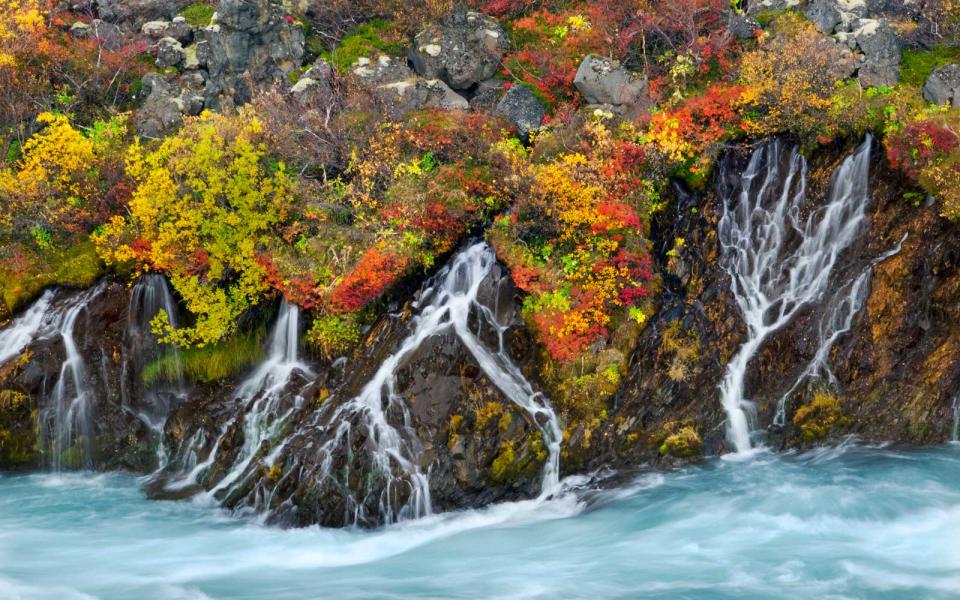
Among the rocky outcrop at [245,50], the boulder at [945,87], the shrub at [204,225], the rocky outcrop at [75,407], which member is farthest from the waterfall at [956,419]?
the rocky outcrop at [245,50]

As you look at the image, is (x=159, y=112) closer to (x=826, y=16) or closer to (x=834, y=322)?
(x=826, y=16)

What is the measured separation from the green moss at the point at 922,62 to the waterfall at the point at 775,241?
3.77m

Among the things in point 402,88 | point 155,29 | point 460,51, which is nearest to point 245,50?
point 155,29

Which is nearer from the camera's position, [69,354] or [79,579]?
[79,579]

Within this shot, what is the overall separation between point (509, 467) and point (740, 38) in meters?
14.5

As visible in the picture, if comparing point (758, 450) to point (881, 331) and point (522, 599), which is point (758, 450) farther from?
point (522, 599)

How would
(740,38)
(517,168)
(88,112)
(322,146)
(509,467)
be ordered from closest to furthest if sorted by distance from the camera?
(509,467) → (517,168) → (322,146) → (740,38) → (88,112)

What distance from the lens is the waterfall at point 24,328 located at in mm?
18984

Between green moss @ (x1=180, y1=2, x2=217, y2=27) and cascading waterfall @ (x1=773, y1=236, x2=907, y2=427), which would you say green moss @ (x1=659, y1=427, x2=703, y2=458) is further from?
green moss @ (x1=180, y1=2, x2=217, y2=27)

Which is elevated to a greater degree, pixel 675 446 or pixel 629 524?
pixel 675 446

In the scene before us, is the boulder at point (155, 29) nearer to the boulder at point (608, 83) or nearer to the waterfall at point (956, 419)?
the boulder at point (608, 83)

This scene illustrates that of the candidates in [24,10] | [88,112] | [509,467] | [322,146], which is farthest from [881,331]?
[24,10]

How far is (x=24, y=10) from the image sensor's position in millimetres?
24953

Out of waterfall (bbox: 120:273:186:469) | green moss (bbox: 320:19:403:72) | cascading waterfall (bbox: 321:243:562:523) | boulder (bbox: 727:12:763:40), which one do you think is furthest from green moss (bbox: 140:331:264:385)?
boulder (bbox: 727:12:763:40)
